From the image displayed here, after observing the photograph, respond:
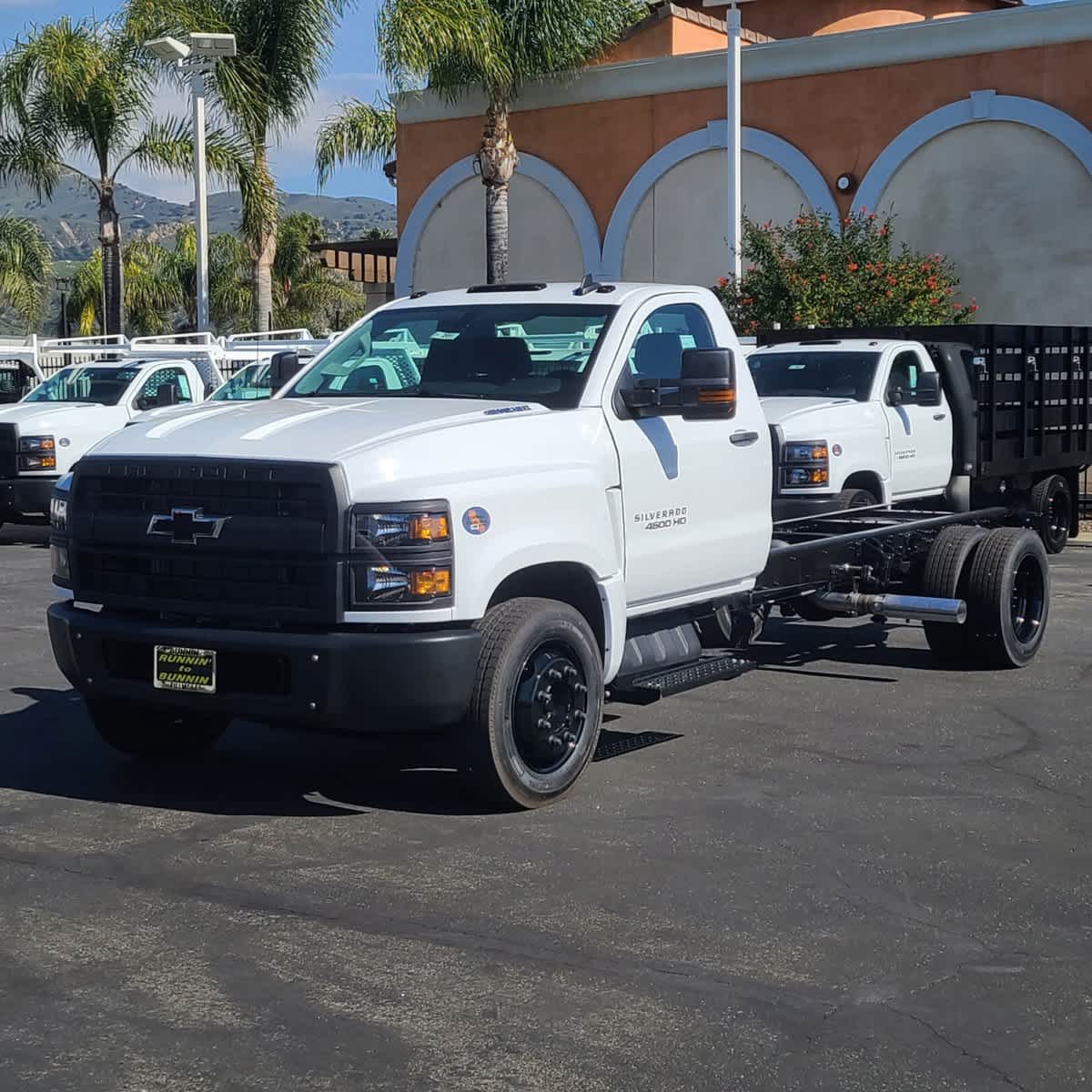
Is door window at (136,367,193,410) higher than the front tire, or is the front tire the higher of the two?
door window at (136,367,193,410)

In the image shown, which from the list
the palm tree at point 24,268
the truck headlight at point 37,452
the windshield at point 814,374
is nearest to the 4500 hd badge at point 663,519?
the windshield at point 814,374

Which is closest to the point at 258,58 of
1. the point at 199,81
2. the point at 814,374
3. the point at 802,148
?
the point at 199,81

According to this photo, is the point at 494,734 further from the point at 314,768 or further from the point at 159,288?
the point at 159,288

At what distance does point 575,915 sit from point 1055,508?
12.8m

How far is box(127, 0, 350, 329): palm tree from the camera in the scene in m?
30.9

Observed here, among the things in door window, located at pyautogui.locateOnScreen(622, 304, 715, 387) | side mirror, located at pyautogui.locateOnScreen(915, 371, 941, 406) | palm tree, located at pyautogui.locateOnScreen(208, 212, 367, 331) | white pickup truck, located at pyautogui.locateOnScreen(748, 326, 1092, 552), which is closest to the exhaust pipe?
door window, located at pyautogui.locateOnScreen(622, 304, 715, 387)

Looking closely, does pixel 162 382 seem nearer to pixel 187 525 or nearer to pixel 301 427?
pixel 301 427

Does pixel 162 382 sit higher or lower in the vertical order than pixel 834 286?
lower

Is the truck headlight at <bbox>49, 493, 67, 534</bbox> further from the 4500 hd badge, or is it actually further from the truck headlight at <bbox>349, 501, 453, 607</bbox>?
the 4500 hd badge

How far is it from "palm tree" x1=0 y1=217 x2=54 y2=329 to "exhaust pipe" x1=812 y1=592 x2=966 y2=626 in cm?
4003

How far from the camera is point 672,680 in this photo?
25.3 ft

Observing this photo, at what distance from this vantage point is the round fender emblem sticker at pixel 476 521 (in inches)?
261

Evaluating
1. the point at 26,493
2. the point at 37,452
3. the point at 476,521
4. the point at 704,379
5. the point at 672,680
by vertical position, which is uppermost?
the point at 704,379

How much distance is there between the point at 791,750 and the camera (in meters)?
8.27
